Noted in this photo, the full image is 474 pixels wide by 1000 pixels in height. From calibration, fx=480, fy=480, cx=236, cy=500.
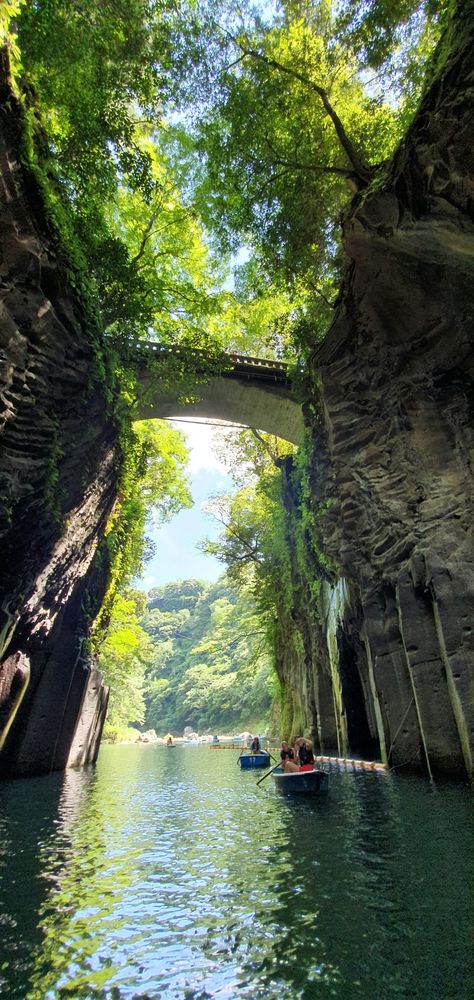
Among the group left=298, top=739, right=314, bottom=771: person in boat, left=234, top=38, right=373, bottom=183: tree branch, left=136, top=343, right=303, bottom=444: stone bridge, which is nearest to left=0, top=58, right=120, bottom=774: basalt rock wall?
left=136, top=343, right=303, bottom=444: stone bridge

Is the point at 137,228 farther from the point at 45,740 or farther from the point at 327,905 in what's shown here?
the point at 327,905

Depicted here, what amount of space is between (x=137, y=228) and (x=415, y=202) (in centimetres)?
1050

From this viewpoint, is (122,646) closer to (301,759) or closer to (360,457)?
(301,759)

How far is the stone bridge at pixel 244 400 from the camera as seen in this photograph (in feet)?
66.3

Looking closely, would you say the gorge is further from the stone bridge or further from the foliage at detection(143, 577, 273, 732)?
the foliage at detection(143, 577, 273, 732)

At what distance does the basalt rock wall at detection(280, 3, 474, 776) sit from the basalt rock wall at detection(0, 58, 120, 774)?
6.95 meters

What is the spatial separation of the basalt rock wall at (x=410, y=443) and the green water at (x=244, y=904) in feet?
9.45

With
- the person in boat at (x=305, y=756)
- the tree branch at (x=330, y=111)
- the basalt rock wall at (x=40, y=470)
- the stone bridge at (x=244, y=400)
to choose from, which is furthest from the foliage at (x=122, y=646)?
the tree branch at (x=330, y=111)

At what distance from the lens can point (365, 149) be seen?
46.3 feet

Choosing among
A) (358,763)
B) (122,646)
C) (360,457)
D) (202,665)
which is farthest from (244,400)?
(202,665)

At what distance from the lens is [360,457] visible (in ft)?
44.7

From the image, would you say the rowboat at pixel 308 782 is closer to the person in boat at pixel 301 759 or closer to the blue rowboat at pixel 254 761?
the person in boat at pixel 301 759

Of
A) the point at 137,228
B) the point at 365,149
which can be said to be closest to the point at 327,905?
the point at 365,149

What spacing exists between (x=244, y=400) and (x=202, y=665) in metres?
60.5
